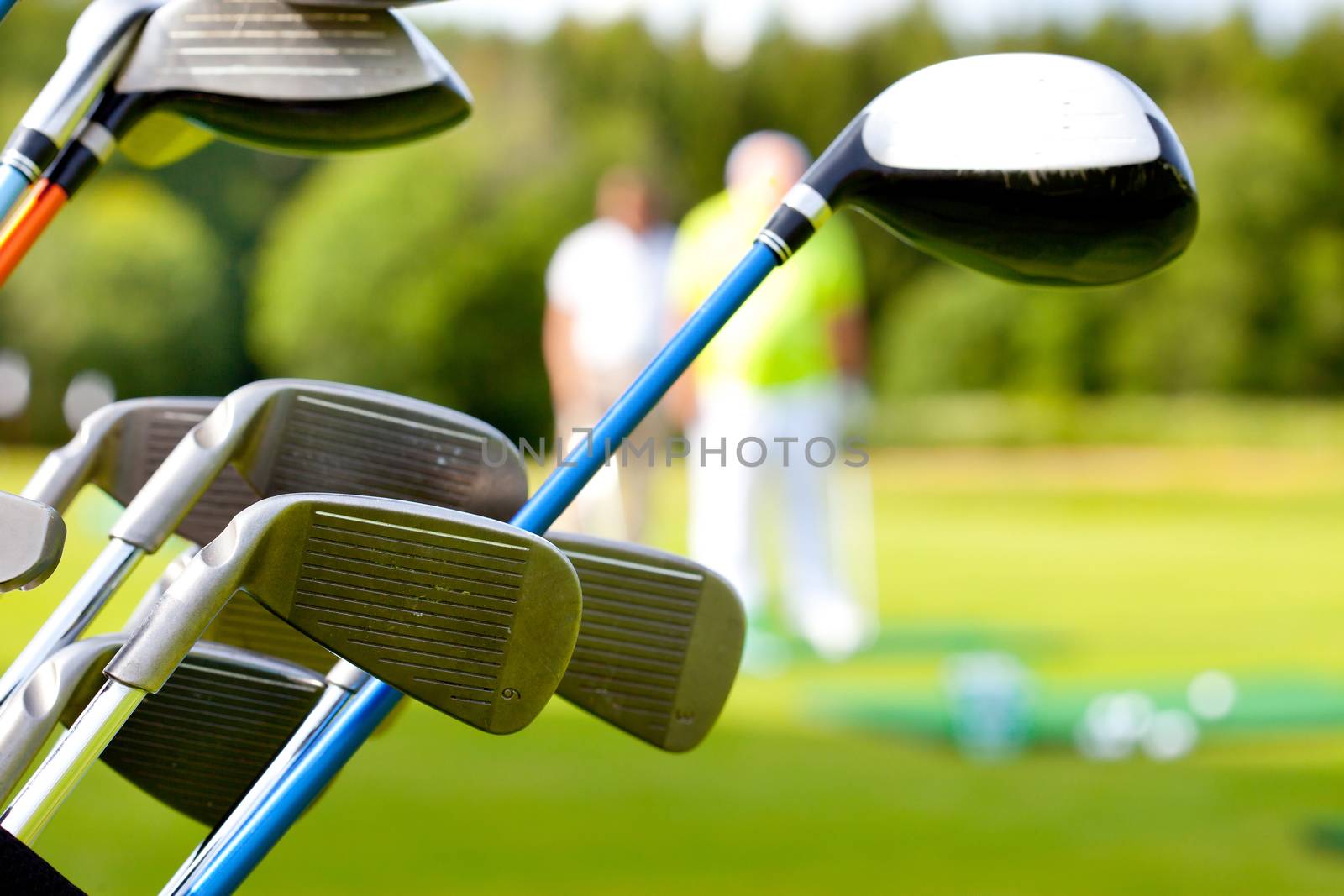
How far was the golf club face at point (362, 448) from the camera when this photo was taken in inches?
36.0

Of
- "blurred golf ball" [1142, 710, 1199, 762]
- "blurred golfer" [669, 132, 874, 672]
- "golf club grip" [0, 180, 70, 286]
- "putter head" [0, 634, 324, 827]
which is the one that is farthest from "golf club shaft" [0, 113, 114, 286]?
"blurred golfer" [669, 132, 874, 672]

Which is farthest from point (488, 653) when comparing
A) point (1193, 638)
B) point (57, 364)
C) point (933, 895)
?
point (57, 364)

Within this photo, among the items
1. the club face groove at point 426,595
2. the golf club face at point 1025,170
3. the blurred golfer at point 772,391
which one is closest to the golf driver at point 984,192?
the golf club face at point 1025,170

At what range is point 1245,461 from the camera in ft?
54.9

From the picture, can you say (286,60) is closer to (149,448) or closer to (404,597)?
(149,448)

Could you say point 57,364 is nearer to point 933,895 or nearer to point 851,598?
point 851,598

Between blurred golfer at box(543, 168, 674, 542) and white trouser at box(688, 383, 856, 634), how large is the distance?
0.67 meters

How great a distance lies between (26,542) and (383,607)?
18 centimetres

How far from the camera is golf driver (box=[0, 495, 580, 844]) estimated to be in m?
0.72

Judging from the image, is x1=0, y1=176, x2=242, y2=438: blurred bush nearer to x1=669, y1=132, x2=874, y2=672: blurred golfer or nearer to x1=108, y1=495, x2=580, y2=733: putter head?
x1=669, y1=132, x2=874, y2=672: blurred golfer

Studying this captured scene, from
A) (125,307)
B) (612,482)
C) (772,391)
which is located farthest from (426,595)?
(125,307)

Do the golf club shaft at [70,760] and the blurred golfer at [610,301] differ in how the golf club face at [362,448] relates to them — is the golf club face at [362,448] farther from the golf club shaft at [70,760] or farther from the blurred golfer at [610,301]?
the blurred golfer at [610,301]

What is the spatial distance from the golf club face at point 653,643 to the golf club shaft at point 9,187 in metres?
0.39

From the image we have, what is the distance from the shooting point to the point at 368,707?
0.87m
